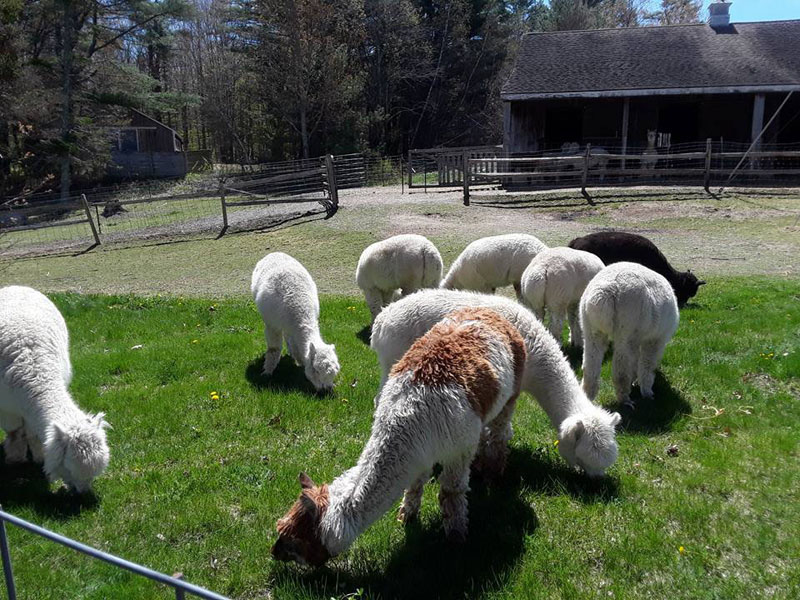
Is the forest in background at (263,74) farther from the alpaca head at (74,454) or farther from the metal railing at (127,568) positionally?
the metal railing at (127,568)

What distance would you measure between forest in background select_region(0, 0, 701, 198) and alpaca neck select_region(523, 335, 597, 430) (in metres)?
32.3

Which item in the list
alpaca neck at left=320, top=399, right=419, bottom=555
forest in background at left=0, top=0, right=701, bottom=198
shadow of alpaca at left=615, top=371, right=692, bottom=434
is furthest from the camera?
A: forest in background at left=0, top=0, right=701, bottom=198

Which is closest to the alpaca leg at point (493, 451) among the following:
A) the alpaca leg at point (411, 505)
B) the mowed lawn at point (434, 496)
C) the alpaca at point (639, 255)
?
the mowed lawn at point (434, 496)

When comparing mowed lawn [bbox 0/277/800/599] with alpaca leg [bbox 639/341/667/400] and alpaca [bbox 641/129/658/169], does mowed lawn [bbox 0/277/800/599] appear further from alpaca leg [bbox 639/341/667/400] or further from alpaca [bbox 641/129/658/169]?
alpaca [bbox 641/129/658/169]

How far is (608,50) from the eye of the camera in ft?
93.9

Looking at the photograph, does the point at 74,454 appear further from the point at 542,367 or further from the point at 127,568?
the point at 542,367

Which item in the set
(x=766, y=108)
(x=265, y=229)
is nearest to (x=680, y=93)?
(x=766, y=108)

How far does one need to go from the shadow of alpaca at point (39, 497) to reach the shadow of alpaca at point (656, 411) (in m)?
4.50

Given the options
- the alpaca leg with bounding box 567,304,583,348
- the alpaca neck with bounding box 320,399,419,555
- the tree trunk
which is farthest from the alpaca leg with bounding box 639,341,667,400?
the tree trunk

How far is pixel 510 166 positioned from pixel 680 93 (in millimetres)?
7068

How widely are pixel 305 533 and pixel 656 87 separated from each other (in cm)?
2543

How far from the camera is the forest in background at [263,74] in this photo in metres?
33.2

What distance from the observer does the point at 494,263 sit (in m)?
9.13

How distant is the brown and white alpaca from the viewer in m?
3.57
